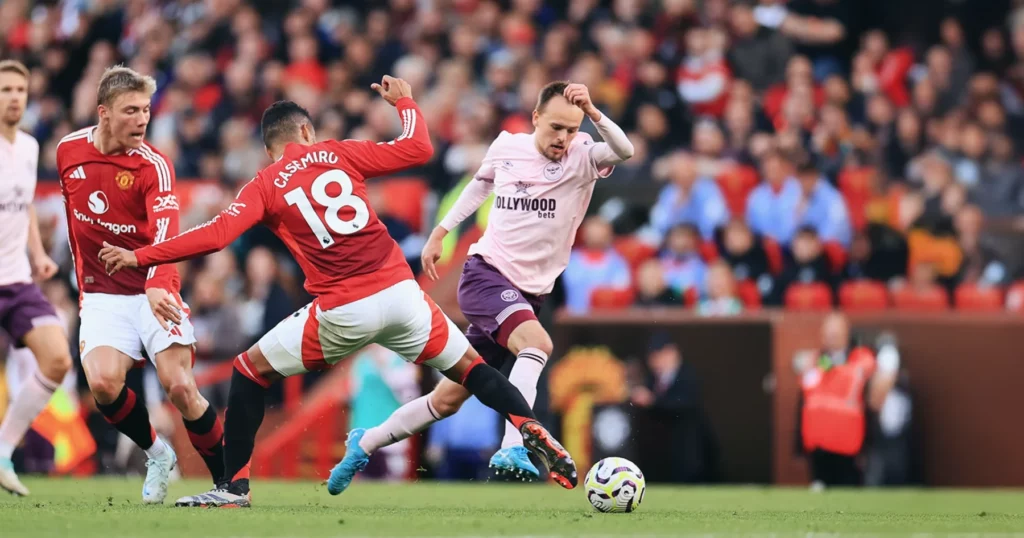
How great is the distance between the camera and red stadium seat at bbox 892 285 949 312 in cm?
1361

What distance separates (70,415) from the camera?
1479 cm

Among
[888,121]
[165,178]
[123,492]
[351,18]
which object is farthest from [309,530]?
[351,18]

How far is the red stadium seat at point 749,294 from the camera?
14070 mm

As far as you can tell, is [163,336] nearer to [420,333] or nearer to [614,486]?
[420,333]

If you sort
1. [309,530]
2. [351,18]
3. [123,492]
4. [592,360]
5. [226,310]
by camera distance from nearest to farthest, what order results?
[309,530] → [123,492] → [592,360] → [226,310] → [351,18]

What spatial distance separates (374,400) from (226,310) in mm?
2048

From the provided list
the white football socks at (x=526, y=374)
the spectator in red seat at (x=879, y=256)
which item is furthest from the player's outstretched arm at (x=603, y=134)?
the spectator in red seat at (x=879, y=256)

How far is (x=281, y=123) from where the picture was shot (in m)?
8.44

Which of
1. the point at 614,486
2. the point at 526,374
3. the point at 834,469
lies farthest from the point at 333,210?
the point at 834,469

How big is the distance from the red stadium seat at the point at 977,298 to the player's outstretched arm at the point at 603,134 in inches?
215

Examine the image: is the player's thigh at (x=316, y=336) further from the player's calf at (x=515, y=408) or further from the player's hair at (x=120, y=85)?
the player's hair at (x=120, y=85)

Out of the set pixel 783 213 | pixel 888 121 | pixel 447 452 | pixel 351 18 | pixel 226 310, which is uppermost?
pixel 351 18

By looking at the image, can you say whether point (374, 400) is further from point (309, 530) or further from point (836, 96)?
point (309, 530)

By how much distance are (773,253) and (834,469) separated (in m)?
2.08
